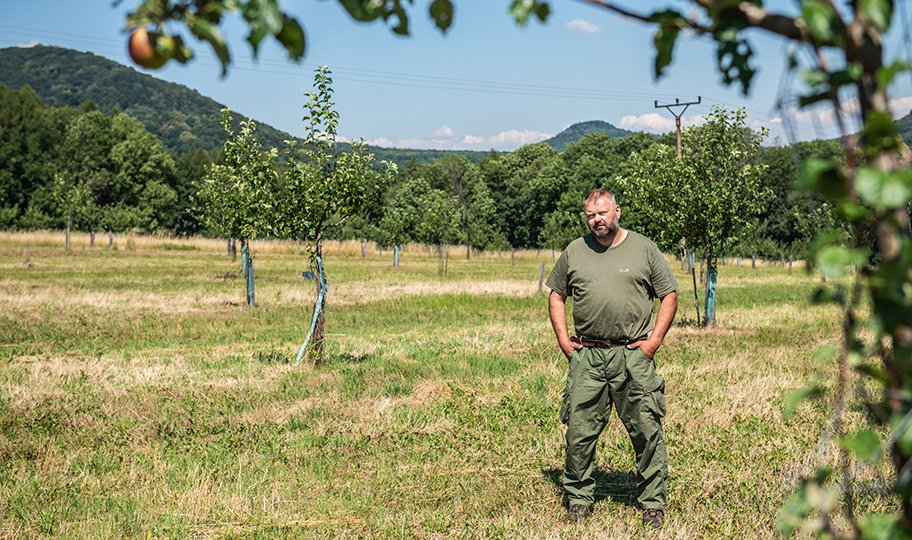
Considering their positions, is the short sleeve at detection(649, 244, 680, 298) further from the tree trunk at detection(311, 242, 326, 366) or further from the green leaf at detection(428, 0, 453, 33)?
the tree trunk at detection(311, 242, 326, 366)

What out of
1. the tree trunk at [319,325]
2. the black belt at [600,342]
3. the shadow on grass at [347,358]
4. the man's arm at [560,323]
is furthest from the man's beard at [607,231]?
the shadow on grass at [347,358]

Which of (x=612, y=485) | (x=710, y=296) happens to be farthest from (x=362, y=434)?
(x=710, y=296)

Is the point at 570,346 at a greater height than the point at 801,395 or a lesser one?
lesser

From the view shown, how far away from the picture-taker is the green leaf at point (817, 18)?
4.90 feet

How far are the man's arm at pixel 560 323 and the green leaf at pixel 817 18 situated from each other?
4836 millimetres

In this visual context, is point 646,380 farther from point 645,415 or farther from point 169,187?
point 169,187

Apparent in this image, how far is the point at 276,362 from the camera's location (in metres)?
13.4

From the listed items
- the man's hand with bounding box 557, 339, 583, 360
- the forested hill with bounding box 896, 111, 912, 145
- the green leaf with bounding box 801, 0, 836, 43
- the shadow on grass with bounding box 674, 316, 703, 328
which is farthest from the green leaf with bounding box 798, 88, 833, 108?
the shadow on grass with bounding box 674, 316, 703, 328

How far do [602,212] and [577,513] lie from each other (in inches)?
89.2

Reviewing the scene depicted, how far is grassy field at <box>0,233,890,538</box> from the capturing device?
6.20 metres

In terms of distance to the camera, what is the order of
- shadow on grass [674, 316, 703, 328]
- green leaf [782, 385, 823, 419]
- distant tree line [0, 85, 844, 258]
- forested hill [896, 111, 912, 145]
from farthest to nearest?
distant tree line [0, 85, 844, 258] → shadow on grass [674, 316, 703, 328] → forested hill [896, 111, 912, 145] → green leaf [782, 385, 823, 419]

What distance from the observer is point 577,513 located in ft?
20.5

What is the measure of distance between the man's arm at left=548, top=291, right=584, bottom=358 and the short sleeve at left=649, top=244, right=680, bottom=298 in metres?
0.71

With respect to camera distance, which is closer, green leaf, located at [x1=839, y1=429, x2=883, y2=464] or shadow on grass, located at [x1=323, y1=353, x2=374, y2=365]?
green leaf, located at [x1=839, y1=429, x2=883, y2=464]
